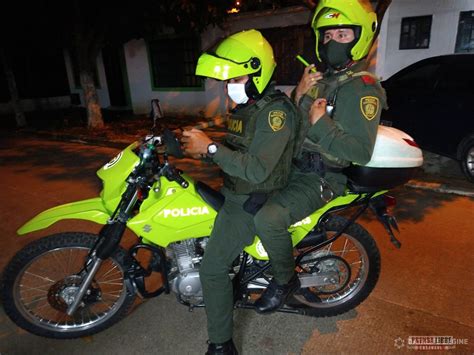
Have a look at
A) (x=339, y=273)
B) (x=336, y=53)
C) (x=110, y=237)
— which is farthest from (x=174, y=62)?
(x=339, y=273)

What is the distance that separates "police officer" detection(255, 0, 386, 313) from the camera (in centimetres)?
195

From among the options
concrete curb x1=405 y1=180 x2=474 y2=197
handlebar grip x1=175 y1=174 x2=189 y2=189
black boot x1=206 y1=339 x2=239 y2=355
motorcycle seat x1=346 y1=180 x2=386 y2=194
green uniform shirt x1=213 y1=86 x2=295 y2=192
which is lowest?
concrete curb x1=405 y1=180 x2=474 y2=197

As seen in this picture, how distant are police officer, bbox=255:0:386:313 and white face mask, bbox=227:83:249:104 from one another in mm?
389

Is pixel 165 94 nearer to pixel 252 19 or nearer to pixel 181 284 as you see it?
pixel 252 19

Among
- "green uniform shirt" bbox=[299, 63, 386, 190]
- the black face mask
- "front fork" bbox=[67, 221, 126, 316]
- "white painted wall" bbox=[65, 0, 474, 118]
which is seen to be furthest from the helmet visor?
"white painted wall" bbox=[65, 0, 474, 118]

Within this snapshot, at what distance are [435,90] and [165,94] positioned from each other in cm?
926

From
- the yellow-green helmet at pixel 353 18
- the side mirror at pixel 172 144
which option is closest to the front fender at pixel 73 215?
the side mirror at pixel 172 144

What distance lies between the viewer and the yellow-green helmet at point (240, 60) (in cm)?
192

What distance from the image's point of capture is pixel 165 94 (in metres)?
12.7

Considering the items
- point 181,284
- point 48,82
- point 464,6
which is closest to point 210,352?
point 181,284

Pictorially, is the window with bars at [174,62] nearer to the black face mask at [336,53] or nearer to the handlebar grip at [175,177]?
the black face mask at [336,53]

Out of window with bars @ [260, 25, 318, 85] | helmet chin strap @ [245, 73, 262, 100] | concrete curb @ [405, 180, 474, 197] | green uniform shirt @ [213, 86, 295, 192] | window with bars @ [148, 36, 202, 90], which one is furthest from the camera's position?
window with bars @ [148, 36, 202, 90]

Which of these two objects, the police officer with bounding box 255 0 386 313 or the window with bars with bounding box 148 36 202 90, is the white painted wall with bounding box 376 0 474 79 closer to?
the window with bars with bounding box 148 36 202 90

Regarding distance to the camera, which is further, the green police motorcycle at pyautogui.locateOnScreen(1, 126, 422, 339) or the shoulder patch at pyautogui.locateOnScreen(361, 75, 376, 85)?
the green police motorcycle at pyautogui.locateOnScreen(1, 126, 422, 339)
